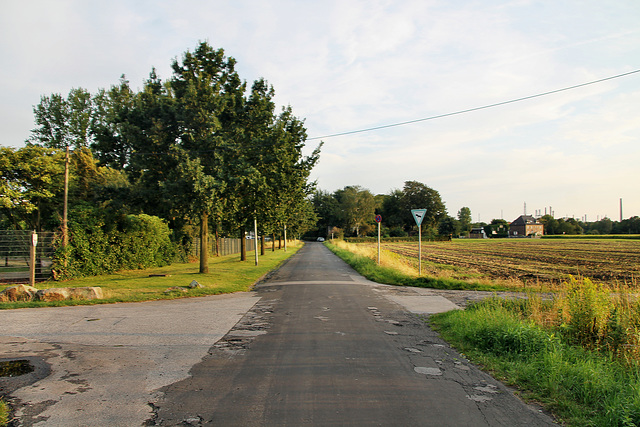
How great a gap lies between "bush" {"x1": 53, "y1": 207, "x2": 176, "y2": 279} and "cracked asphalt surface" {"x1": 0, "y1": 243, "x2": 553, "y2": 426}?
24.8 ft

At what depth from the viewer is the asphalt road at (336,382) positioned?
161 inches

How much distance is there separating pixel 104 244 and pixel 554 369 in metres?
19.1

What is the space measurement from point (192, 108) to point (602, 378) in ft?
55.0

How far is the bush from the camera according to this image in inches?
683

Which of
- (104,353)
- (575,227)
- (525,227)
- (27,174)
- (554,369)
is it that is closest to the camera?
(554,369)

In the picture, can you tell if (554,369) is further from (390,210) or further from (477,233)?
(477,233)

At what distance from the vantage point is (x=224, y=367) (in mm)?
5762

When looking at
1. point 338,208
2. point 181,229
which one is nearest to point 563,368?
point 181,229

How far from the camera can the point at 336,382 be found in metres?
5.06

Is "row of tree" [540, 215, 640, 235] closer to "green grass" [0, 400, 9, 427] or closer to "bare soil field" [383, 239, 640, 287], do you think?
"bare soil field" [383, 239, 640, 287]

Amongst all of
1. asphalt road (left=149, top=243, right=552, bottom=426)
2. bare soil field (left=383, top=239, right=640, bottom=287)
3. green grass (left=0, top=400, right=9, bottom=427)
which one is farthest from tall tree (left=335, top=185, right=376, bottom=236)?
green grass (left=0, top=400, right=9, bottom=427)

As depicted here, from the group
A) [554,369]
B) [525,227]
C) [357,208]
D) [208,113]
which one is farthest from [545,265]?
[525,227]

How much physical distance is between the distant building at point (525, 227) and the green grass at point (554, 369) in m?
146

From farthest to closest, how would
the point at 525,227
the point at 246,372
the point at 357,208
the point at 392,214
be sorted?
the point at 525,227
the point at 392,214
the point at 357,208
the point at 246,372
